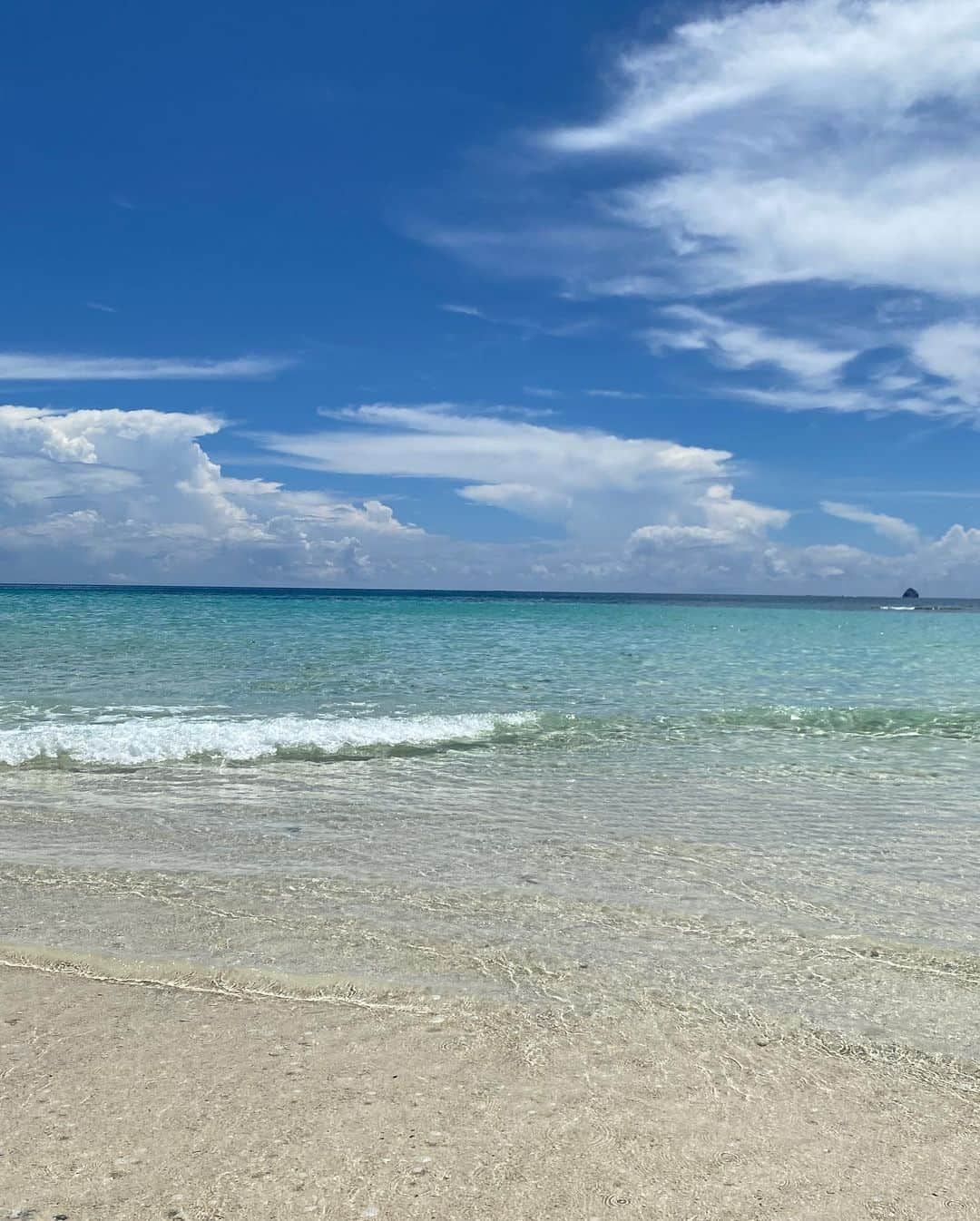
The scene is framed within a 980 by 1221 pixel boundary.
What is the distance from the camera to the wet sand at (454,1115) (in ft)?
10.7

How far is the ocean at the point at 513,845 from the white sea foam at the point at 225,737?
6 cm

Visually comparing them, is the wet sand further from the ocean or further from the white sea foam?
the white sea foam

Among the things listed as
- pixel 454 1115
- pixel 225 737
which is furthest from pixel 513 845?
pixel 225 737

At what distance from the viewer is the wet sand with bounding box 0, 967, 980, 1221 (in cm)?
326

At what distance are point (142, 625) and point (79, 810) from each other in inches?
1235

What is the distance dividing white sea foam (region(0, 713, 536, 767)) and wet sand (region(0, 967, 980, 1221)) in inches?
300

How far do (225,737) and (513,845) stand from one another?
249 inches

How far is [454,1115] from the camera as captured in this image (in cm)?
378

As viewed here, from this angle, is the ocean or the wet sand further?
the ocean

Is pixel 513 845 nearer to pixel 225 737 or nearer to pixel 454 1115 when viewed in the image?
pixel 454 1115

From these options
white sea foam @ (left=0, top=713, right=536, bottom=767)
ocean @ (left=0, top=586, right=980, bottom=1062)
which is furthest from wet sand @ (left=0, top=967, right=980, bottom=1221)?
white sea foam @ (left=0, top=713, right=536, bottom=767)

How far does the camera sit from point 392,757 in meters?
12.3

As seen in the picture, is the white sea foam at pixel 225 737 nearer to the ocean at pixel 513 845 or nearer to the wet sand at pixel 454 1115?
the ocean at pixel 513 845

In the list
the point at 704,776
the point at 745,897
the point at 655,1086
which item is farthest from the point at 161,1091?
the point at 704,776
